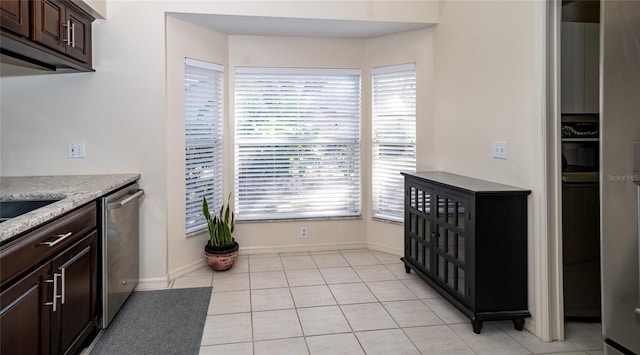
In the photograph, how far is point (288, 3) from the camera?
356 centimetres

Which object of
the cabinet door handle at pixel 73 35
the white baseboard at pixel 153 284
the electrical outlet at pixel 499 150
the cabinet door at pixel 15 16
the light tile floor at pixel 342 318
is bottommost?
the light tile floor at pixel 342 318

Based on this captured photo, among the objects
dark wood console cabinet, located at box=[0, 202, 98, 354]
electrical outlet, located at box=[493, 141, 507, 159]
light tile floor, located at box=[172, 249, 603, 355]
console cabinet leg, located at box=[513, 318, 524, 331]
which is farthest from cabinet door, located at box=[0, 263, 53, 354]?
electrical outlet, located at box=[493, 141, 507, 159]

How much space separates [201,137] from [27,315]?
239 centimetres

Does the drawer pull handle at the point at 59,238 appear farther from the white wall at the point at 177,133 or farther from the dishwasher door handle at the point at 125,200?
the white wall at the point at 177,133

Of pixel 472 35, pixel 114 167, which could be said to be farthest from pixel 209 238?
pixel 472 35

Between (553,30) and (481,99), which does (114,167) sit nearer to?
(481,99)

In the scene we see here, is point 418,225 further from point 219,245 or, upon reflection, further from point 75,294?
point 75,294

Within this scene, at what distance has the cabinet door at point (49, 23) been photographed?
239cm

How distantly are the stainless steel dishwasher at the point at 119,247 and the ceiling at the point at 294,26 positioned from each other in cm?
160

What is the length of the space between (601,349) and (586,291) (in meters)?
0.45

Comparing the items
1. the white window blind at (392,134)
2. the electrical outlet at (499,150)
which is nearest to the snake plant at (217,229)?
the white window blind at (392,134)

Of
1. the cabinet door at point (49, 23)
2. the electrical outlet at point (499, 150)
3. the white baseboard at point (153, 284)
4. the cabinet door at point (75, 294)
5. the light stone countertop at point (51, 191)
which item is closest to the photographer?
the light stone countertop at point (51, 191)

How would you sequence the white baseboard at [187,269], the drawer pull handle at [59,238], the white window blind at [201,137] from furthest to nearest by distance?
the white window blind at [201,137], the white baseboard at [187,269], the drawer pull handle at [59,238]

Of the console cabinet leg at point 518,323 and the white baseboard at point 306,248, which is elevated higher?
the white baseboard at point 306,248
